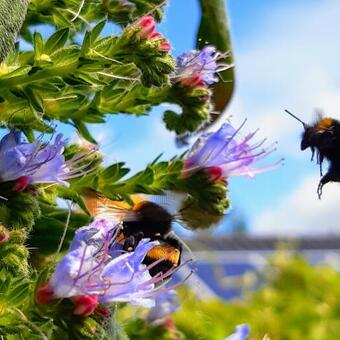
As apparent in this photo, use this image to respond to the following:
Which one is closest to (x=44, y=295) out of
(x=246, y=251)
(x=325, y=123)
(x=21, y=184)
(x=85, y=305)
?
(x=85, y=305)

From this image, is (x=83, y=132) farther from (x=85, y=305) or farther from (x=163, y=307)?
(x=163, y=307)

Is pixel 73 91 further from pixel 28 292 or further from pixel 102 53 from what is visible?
pixel 28 292

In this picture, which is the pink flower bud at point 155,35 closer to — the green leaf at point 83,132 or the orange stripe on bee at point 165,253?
the green leaf at point 83,132

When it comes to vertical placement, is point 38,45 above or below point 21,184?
above

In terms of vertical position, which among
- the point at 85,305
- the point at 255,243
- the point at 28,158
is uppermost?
the point at 28,158

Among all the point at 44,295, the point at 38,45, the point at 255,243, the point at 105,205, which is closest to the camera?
the point at 44,295

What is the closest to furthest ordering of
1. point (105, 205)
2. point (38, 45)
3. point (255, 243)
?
point (38, 45) → point (105, 205) → point (255, 243)

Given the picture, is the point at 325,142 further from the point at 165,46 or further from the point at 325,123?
the point at 165,46

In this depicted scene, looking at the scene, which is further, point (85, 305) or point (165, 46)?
point (165, 46)
